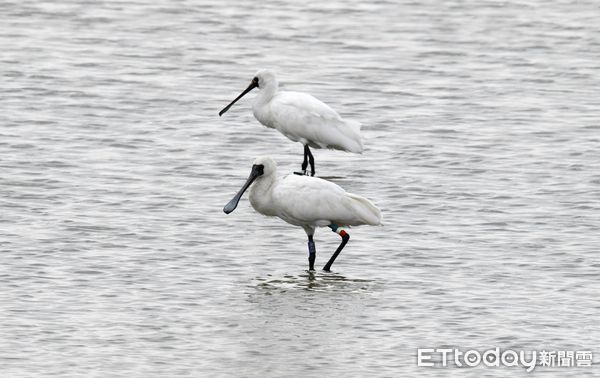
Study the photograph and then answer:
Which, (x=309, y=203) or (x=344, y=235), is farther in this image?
(x=344, y=235)

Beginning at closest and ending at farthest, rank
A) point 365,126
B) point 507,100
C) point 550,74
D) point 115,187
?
1. point 115,187
2. point 365,126
3. point 507,100
4. point 550,74

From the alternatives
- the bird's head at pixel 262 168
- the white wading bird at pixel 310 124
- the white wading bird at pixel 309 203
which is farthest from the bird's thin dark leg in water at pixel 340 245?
the white wading bird at pixel 310 124

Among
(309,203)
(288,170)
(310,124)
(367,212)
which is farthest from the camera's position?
(288,170)

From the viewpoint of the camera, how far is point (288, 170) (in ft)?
62.3

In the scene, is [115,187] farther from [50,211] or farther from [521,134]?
[521,134]

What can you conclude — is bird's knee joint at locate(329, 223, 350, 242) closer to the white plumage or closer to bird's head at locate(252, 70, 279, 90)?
the white plumage

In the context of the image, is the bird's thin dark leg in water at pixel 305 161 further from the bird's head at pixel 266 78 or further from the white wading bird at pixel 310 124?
the bird's head at pixel 266 78

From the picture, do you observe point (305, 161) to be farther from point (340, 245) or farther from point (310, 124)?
point (340, 245)

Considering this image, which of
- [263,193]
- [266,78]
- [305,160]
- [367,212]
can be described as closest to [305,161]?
[305,160]

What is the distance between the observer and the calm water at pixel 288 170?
12.2 meters

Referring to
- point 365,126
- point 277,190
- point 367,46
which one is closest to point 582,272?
point 277,190

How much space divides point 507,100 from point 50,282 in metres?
10.2

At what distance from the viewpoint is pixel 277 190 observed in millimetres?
14336

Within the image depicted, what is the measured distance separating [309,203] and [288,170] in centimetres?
477
